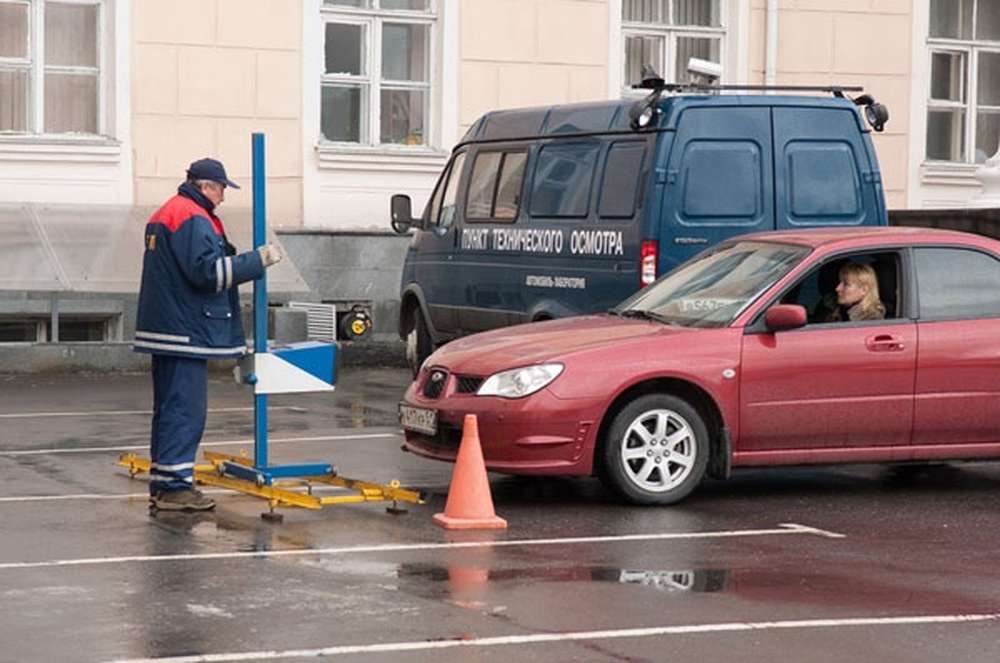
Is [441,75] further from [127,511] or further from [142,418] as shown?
[127,511]

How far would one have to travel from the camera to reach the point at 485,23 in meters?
22.7

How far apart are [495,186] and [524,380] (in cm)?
562

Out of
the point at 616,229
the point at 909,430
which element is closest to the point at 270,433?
the point at 616,229

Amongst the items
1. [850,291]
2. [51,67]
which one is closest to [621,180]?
[850,291]

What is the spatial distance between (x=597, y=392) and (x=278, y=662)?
4199 mm

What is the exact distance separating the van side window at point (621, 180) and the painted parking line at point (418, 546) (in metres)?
4.09

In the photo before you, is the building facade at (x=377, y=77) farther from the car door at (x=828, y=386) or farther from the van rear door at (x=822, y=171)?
the car door at (x=828, y=386)

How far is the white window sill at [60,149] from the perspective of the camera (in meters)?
20.5

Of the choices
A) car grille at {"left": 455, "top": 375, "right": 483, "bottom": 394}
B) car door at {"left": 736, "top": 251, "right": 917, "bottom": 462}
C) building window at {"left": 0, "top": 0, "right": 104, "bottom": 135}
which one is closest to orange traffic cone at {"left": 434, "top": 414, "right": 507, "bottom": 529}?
car grille at {"left": 455, "top": 375, "right": 483, "bottom": 394}

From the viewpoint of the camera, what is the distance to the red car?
11.4 meters

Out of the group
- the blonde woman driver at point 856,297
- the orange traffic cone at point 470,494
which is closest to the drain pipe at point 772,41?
the blonde woman driver at point 856,297

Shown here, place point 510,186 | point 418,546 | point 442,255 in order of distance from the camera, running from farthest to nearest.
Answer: point 442,255 → point 510,186 → point 418,546

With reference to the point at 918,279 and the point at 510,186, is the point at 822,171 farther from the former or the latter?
the point at 918,279

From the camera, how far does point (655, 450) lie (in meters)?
11.5
